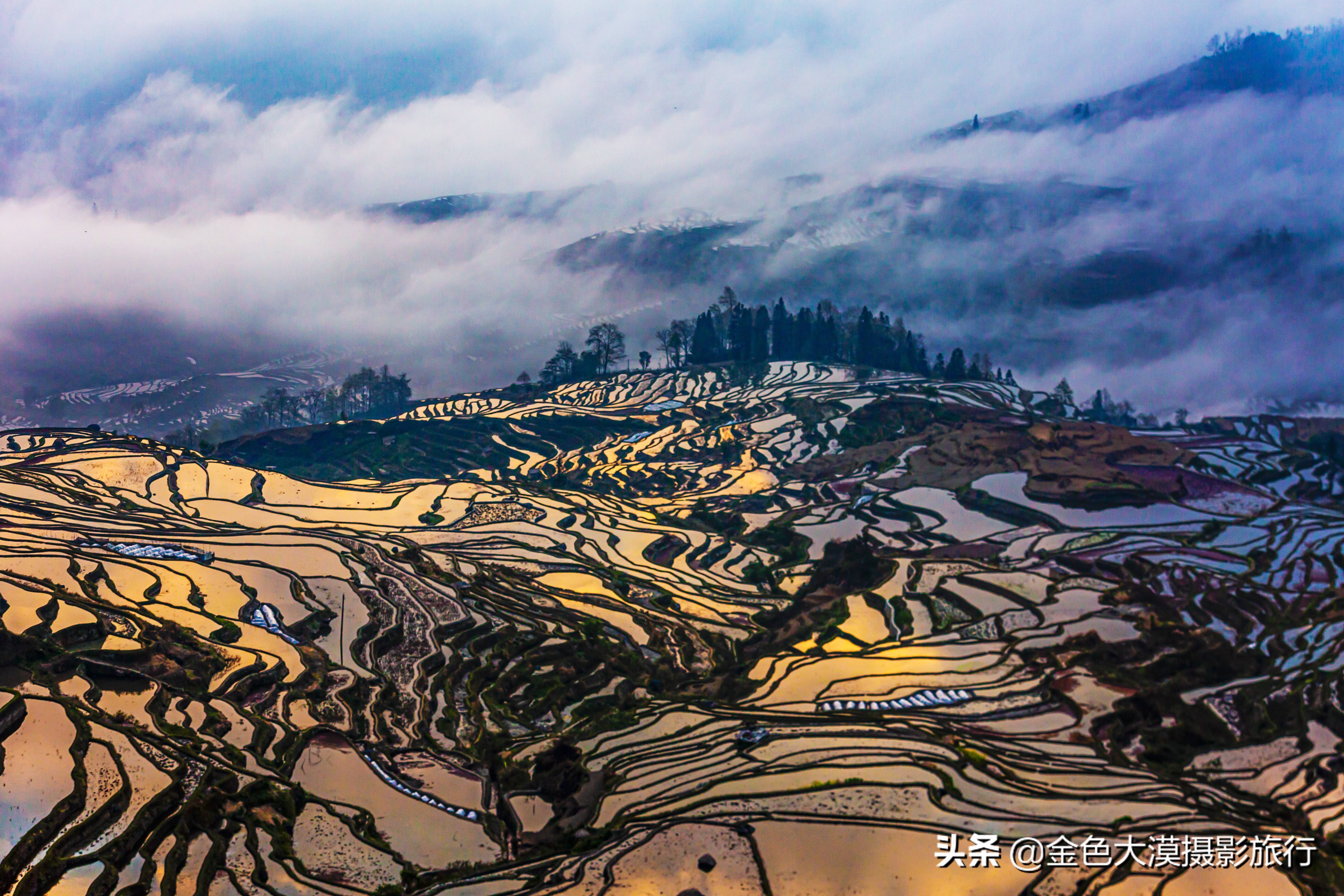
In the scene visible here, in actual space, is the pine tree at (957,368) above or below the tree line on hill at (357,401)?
below

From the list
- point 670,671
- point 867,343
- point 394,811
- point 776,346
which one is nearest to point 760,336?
point 776,346

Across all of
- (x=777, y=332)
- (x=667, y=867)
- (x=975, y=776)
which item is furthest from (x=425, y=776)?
(x=777, y=332)

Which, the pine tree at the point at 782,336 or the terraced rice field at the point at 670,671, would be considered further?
the pine tree at the point at 782,336

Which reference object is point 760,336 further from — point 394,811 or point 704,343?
point 394,811

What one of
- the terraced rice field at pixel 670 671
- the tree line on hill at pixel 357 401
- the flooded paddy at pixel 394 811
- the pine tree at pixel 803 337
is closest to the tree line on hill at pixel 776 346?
the pine tree at pixel 803 337

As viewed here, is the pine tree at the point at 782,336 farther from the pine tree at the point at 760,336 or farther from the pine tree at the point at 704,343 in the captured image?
the pine tree at the point at 704,343

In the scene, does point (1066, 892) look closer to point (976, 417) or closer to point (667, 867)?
point (667, 867)
